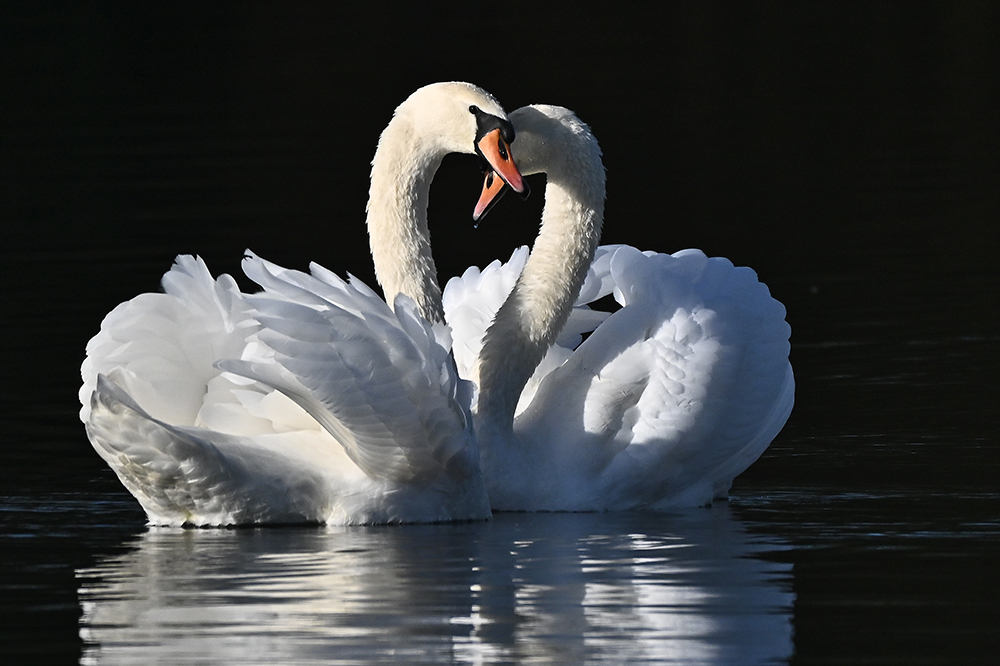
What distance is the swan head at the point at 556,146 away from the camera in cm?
1021

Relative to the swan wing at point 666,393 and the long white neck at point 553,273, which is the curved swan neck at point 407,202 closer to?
the long white neck at point 553,273

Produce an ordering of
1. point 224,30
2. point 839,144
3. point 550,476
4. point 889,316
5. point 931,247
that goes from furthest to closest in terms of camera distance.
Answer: point 224,30 < point 839,144 < point 931,247 < point 889,316 < point 550,476

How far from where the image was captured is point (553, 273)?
1036cm

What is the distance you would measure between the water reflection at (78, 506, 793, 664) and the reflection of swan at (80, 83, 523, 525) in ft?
0.58

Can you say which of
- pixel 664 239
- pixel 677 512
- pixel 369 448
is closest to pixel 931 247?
pixel 664 239

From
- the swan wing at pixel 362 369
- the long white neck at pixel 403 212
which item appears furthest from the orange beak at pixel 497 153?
the swan wing at pixel 362 369

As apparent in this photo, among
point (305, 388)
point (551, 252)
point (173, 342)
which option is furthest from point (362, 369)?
point (551, 252)

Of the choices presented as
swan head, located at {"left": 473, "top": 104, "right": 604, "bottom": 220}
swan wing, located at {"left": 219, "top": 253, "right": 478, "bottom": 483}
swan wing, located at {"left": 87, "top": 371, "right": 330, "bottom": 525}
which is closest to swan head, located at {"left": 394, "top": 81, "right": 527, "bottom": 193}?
swan head, located at {"left": 473, "top": 104, "right": 604, "bottom": 220}

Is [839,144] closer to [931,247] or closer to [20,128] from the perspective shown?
[931,247]

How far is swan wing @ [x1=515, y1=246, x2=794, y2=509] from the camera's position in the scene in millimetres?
9844

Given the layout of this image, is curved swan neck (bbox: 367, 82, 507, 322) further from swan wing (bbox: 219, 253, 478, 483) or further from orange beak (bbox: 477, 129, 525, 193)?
swan wing (bbox: 219, 253, 478, 483)

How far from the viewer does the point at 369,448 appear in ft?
29.4

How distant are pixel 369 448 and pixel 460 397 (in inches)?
19.6

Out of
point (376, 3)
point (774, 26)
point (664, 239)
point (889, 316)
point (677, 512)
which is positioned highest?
point (376, 3)
